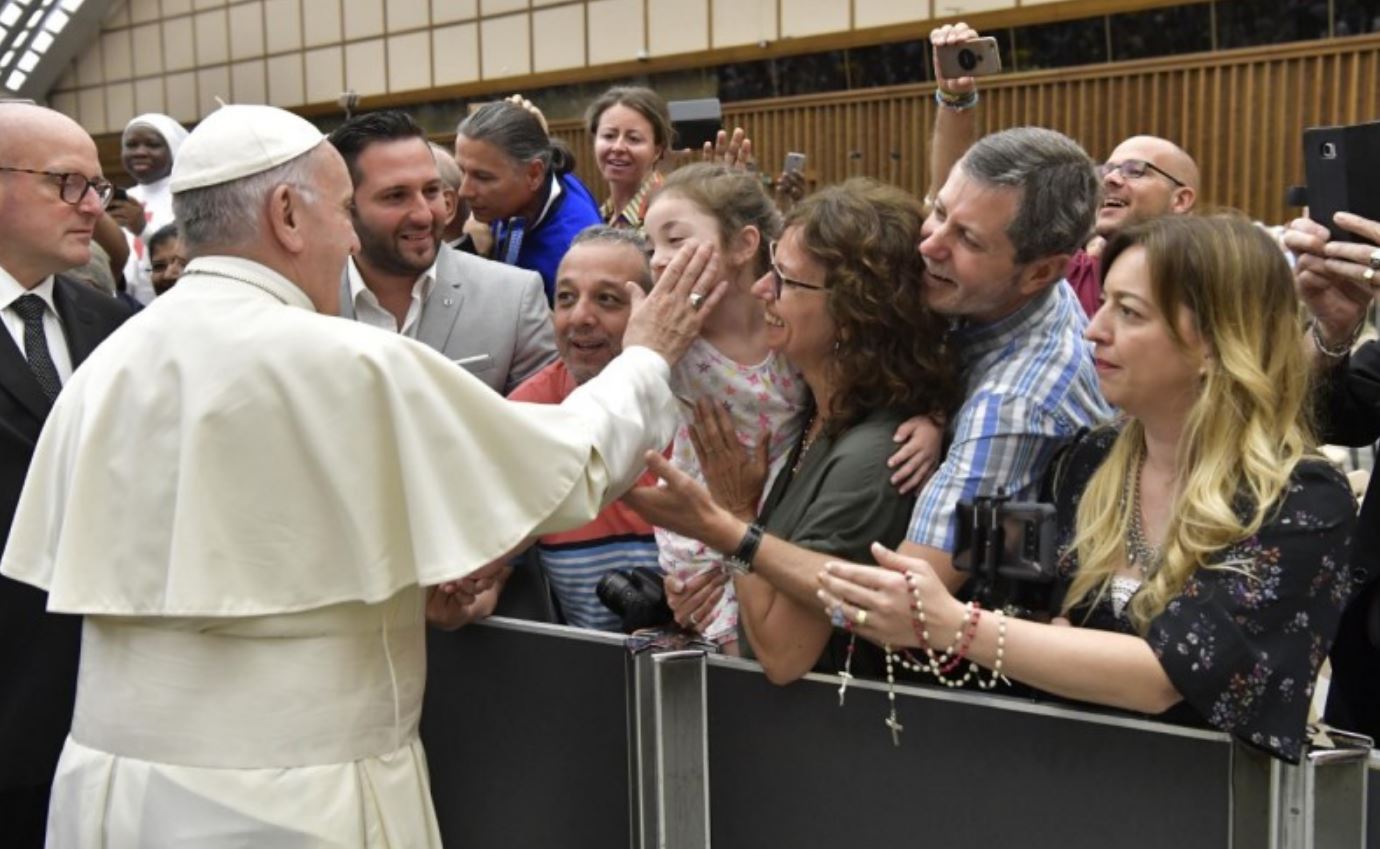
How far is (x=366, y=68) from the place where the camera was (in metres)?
10.4

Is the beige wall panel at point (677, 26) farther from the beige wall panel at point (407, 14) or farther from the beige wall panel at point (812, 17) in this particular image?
the beige wall panel at point (407, 14)

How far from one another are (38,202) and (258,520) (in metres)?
1.10

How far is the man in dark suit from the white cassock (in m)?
0.51

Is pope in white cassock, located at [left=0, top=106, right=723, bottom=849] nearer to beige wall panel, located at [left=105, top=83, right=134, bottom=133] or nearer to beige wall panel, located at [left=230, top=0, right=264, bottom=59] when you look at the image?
beige wall panel, located at [left=230, top=0, right=264, bottom=59]

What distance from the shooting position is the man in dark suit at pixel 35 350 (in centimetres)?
227

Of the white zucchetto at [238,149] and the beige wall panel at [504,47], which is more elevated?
the beige wall panel at [504,47]

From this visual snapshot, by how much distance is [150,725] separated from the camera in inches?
70.2

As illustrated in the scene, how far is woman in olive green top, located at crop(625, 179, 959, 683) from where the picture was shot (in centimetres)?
186

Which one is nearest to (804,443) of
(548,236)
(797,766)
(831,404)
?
(831,404)

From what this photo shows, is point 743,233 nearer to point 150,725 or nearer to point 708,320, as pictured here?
point 708,320

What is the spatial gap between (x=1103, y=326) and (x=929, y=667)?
20.2 inches

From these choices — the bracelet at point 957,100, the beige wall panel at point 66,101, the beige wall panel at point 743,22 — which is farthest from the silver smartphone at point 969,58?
the beige wall panel at point 66,101

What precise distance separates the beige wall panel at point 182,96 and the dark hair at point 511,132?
9.51 m

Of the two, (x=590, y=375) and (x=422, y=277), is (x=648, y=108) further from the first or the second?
(x=590, y=375)
